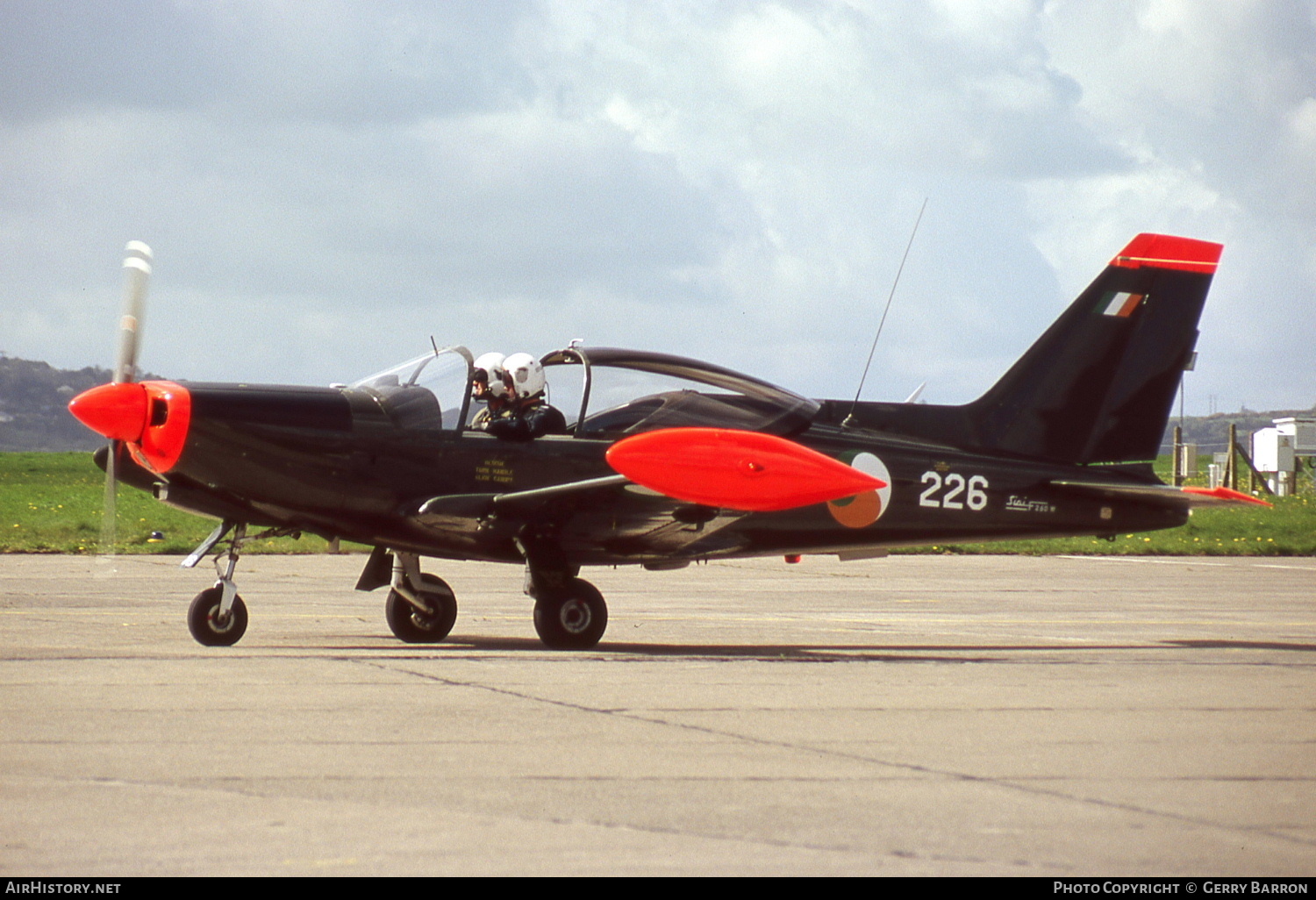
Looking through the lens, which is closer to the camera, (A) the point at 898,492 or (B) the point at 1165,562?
(A) the point at 898,492

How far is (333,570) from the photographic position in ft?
70.6

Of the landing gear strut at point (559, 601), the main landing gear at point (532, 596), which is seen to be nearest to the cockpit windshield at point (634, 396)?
the landing gear strut at point (559, 601)

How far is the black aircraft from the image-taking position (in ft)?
36.3

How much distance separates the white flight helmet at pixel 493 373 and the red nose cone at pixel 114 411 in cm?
245

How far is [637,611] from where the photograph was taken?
1575 centimetres

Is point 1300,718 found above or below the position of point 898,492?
below

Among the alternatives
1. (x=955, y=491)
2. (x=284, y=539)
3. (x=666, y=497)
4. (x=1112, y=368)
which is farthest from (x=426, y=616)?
(x=284, y=539)

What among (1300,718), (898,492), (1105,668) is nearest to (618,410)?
(898,492)

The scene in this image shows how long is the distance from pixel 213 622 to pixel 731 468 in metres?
3.85

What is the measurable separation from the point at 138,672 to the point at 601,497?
148 inches
